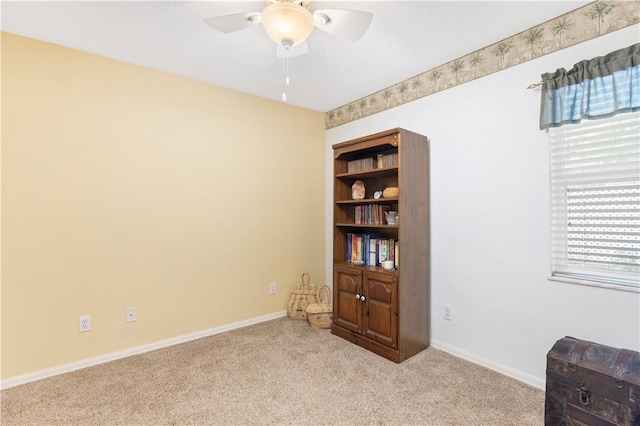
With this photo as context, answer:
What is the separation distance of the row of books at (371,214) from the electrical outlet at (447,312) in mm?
897

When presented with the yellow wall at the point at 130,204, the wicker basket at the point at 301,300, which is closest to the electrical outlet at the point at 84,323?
the yellow wall at the point at 130,204

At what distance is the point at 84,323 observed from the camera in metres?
2.42

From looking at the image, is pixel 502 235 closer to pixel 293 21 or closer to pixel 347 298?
pixel 347 298

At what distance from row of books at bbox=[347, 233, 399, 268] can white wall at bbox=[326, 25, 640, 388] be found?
1.17ft

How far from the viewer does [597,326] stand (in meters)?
1.87

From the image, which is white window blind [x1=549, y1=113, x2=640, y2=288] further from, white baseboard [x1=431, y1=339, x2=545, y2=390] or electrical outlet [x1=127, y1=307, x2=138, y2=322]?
electrical outlet [x1=127, y1=307, x2=138, y2=322]

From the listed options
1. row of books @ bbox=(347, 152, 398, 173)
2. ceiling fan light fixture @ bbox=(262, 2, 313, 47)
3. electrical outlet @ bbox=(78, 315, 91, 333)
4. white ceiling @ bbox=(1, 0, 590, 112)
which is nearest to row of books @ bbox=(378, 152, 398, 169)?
row of books @ bbox=(347, 152, 398, 173)

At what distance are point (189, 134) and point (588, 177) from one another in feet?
10.0

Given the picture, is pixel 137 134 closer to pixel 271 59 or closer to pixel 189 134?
pixel 189 134

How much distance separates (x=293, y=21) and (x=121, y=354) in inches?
108

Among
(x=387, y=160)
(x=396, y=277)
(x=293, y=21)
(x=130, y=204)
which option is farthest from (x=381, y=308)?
(x=130, y=204)

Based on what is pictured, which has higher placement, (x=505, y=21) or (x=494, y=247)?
(x=505, y=21)

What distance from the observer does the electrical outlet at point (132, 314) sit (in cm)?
261

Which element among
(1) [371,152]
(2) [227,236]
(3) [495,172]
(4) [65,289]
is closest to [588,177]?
(3) [495,172]
